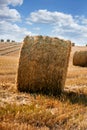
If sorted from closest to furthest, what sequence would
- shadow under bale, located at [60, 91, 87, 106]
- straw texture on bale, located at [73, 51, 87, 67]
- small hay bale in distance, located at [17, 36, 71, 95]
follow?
1. shadow under bale, located at [60, 91, 87, 106]
2. small hay bale in distance, located at [17, 36, 71, 95]
3. straw texture on bale, located at [73, 51, 87, 67]

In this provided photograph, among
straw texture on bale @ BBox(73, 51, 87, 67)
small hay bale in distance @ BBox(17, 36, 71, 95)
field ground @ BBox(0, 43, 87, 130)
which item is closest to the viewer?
field ground @ BBox(0, 43, 87, 130)

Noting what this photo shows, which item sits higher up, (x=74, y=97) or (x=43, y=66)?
(x=43, y=66)

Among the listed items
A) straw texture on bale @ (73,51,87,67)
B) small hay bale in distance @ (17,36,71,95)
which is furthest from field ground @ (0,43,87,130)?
straw texture on bale @ (73,51,87,67)

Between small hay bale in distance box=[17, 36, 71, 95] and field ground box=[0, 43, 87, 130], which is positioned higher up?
small hay bale in distance box=[17, 36, 71, 95]

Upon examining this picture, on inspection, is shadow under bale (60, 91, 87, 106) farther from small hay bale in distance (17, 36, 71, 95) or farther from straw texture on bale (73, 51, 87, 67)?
straw texture on bale (73, 51, 87, 67)

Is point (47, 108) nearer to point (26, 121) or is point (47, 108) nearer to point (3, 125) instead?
point (26, 121)

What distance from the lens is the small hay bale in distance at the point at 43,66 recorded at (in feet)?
31.9

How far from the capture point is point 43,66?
974 cm

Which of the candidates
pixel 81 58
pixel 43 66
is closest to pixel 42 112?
pixel 43 66

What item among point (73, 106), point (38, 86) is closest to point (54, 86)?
point (38, 86)

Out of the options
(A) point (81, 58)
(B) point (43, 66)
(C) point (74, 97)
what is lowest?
(C) point (74, 97)

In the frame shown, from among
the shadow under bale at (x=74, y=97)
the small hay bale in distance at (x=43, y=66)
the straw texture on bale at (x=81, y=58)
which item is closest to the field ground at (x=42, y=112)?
the shadow under bale at (x=74, y=97)

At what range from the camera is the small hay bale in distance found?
971cm

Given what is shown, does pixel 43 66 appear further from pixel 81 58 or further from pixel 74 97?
pixel 81 58
